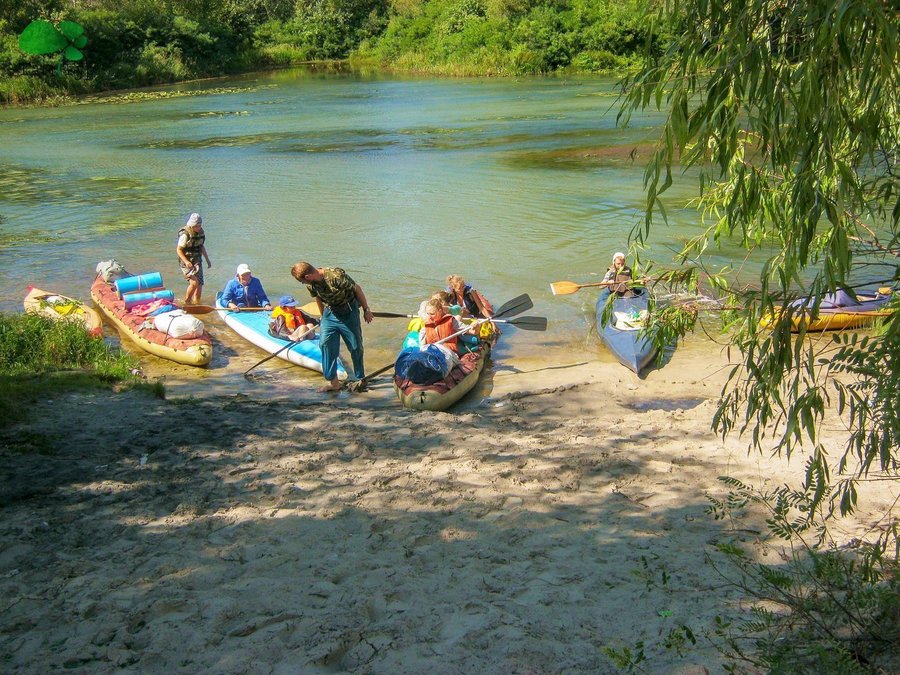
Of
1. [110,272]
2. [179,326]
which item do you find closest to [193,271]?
[110,272]

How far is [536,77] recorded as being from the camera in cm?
4469

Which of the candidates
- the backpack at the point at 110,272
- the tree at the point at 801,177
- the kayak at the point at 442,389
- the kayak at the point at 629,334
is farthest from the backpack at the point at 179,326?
the tree at the point at 801,177

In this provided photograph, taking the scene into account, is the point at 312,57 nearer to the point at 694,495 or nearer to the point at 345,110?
the point at 345,110

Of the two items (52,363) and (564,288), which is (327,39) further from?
(52,363)

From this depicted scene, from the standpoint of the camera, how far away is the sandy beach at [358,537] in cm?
359

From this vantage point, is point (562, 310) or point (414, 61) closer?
point (562, 310)

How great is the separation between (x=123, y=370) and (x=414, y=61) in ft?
165

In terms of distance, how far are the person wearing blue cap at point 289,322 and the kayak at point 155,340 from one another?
30.6 inches

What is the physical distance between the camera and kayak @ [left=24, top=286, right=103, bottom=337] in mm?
9790

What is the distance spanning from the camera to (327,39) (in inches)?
2539

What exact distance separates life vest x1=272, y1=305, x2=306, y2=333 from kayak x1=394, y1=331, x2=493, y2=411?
193cm

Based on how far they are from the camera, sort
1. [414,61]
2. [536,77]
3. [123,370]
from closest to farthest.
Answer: [123,370] < [536,77] < [414,61]

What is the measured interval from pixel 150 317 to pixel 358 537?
→ 6.36 metres

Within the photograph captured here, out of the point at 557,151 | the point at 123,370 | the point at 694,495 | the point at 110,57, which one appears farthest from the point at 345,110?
the point at 694,495
